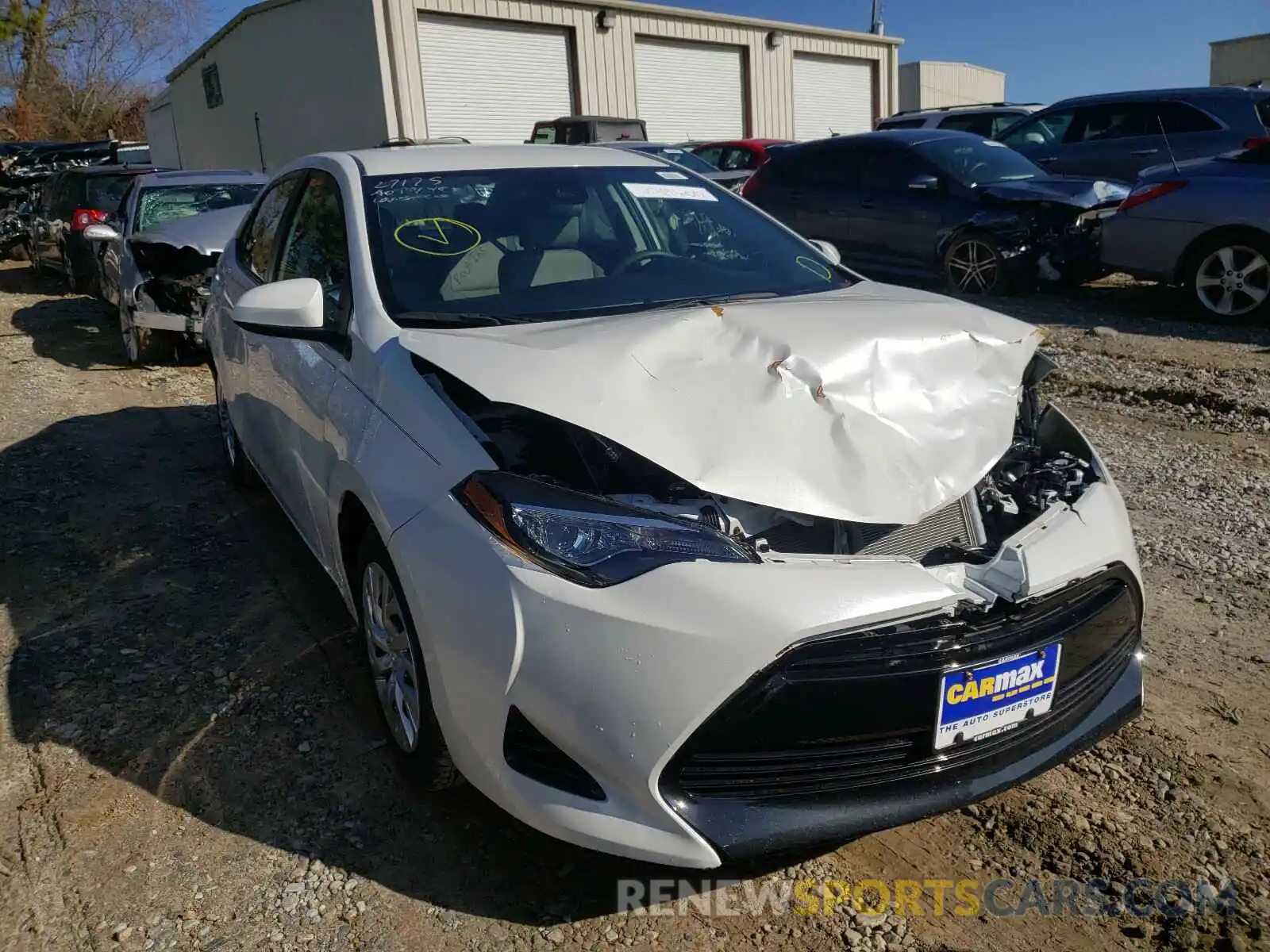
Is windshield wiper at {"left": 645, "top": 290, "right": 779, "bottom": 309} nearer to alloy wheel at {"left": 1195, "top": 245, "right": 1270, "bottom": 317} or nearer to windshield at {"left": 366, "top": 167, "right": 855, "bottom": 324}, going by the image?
windshield at {"left": 366, "top": 167, "right": 855, "bottom": 324}

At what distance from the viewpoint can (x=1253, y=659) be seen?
3422 millimetres

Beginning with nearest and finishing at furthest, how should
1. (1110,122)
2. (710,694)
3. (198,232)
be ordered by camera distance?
(710,694) → (198,232) → (1110,122)

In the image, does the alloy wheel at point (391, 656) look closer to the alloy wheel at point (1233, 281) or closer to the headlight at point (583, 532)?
the headlight at point (583, 532)

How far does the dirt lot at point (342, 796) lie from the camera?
2.43 metres

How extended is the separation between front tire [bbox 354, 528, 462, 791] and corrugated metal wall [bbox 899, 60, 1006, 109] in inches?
1492

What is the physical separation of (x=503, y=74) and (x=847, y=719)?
68.7 ft

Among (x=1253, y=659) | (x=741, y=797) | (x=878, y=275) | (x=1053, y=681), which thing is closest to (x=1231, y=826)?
(x=1053, y=681)

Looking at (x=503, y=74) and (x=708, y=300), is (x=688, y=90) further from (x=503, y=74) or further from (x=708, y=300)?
(x=708, y=300)

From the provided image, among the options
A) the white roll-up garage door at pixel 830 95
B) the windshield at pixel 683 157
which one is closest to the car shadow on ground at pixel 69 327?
the windshield at pixel 683 157

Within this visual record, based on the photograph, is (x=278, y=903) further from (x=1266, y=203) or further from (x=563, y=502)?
(x=1266, y=203)

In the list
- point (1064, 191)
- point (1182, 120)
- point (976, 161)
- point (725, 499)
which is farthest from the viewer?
point (1182, 120)

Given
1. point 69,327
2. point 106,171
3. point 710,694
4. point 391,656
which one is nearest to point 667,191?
point 391,656

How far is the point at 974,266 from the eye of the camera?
9.45 m

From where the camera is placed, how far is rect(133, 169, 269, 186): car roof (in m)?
10.2
